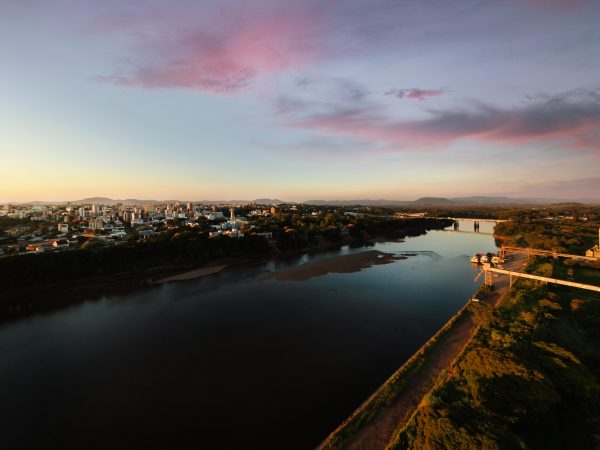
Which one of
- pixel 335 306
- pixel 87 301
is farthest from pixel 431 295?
pixel 87 301

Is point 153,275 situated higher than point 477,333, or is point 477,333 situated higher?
point 477,333

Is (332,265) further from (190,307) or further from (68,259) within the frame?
(68,259)

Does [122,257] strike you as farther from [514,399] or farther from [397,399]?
[514,399]

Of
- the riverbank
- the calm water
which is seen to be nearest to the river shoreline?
the calm water

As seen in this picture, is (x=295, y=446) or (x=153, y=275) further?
(x=153, y=275)

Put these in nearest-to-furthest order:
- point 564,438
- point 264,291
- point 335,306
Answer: point 564,438 < point 335,306 < point 264,291

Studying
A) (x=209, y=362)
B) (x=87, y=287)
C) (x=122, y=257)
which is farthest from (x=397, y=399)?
(x=122, y=257)
